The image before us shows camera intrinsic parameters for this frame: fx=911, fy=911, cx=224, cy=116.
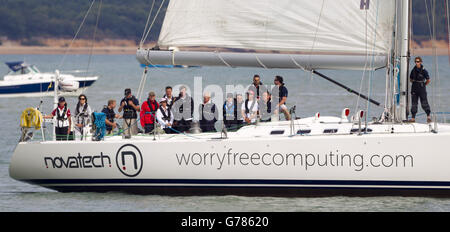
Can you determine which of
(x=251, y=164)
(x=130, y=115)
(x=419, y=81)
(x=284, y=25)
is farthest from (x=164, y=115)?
(x=419, y=81)

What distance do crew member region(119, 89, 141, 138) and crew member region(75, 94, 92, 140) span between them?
694 millimetres

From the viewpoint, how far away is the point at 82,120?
17078mm

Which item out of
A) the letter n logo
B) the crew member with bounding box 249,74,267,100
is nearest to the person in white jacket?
the crew member with bounding box 249,74,267,100

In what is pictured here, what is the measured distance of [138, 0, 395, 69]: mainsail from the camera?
15398 millimetres

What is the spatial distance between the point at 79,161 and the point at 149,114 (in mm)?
1713

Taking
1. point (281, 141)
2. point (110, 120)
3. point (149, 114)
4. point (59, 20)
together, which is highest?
point (59, 20)

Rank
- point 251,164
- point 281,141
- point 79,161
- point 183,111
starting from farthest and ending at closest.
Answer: point 183,111, point 79,161, point 251,164, point 281,141

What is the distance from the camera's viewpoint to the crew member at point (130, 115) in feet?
52.9

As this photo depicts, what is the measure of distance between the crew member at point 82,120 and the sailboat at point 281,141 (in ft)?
1.69

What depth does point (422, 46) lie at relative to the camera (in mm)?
107688

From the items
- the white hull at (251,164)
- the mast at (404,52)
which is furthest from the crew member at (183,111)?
the mast at (404,52)

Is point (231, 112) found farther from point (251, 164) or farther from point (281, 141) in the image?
point (281, 141)
